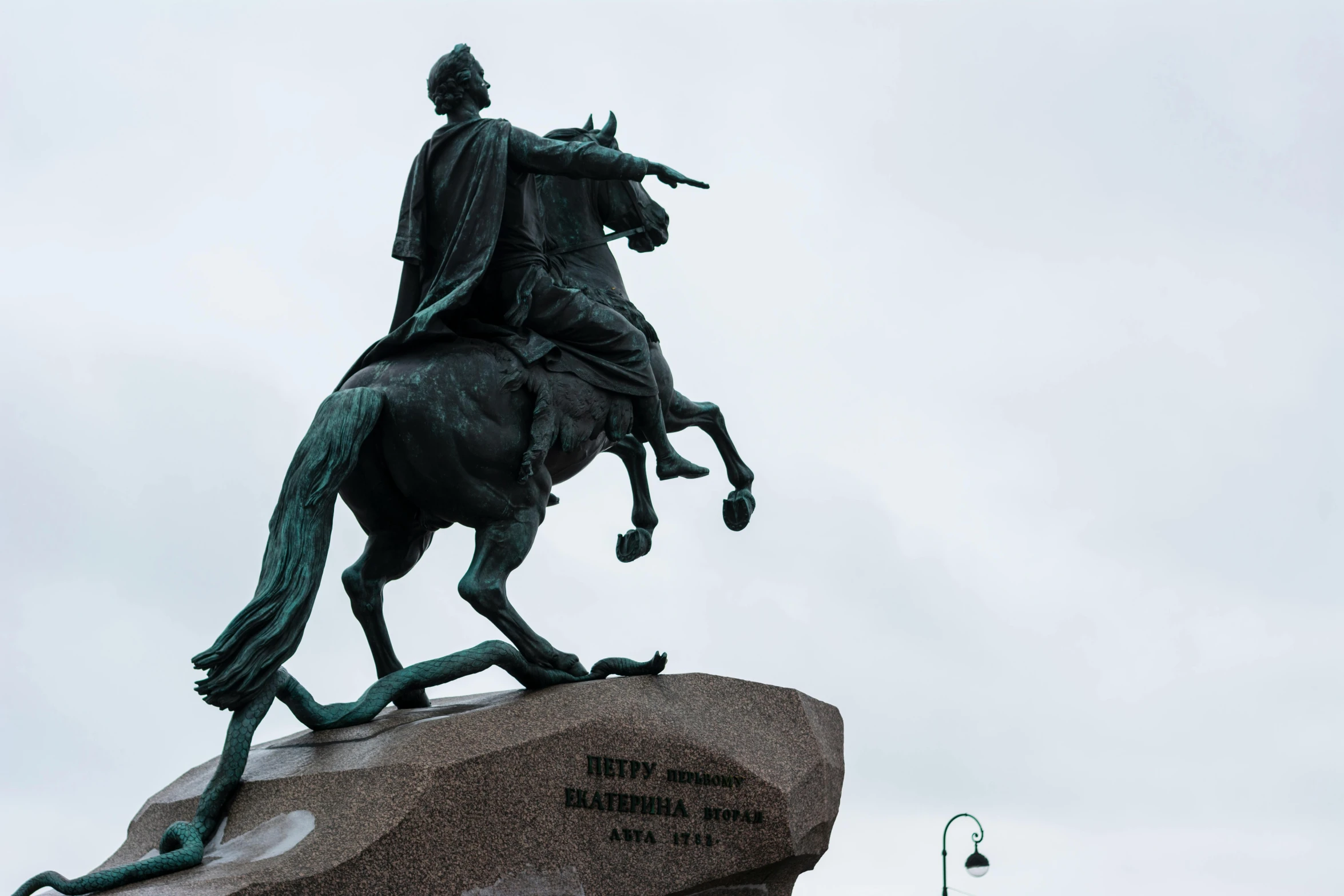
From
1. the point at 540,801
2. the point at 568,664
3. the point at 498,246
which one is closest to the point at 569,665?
the point at 568,664

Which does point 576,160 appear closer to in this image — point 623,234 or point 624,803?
point 623,234

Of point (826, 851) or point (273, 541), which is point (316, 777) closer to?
point (273, 541)

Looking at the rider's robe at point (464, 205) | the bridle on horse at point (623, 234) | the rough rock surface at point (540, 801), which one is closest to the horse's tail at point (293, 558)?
the rough rock surface at point (540, 801)

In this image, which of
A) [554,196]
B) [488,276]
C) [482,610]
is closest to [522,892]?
[482,610]

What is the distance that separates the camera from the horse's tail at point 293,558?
24.2ft

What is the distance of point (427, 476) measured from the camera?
8164 mm

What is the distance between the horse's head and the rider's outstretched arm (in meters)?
0.50

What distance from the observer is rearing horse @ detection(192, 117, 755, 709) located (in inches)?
298

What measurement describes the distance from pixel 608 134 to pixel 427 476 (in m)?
2.23

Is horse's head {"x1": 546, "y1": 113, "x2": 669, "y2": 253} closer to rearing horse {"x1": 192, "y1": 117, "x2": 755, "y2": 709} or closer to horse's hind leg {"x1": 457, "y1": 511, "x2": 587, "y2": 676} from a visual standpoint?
rearing horse {"x1": 192, "y1": 117, "x2": 755, "y2": 709}

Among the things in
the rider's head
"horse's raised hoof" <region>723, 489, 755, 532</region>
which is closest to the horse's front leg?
"horse's raised hoof" <region>723, 489, 755, 532</region>

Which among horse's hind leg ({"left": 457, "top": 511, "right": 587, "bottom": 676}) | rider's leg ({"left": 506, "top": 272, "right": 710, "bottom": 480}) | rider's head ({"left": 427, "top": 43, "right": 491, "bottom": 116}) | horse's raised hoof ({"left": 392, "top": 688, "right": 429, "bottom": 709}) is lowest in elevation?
horse's raised hoof ({"left": 392, "top": 688, "right": 429, "bottom": 709})

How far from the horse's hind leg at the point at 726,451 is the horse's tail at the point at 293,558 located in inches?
78.7

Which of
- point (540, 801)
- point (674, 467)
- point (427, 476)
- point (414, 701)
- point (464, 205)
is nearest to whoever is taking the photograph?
point (540, 801)
